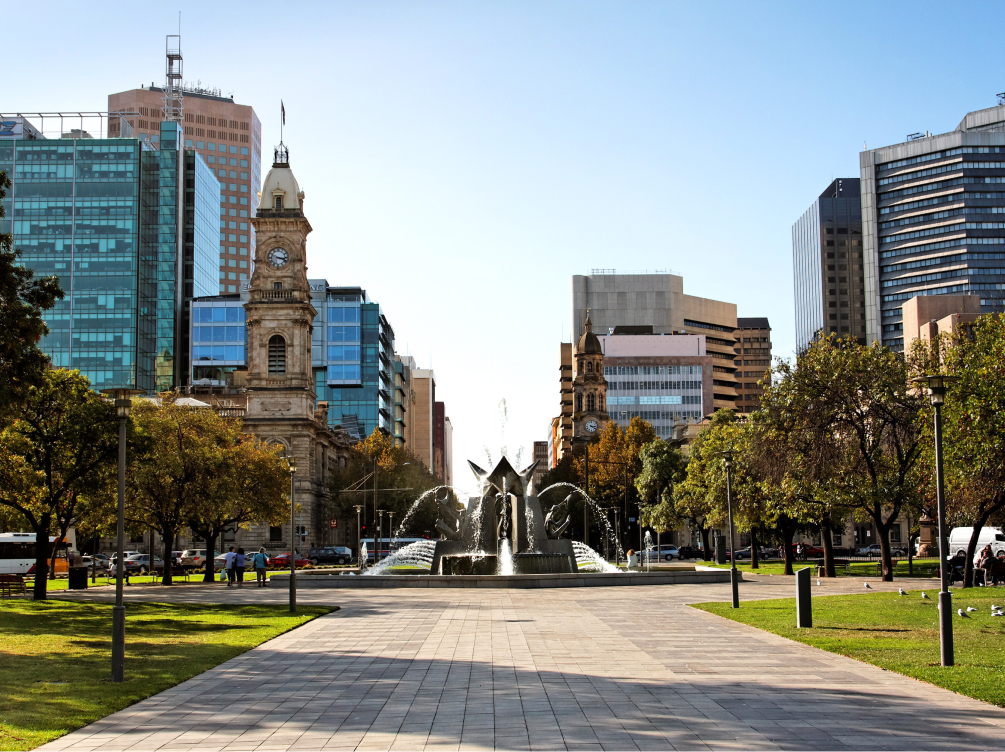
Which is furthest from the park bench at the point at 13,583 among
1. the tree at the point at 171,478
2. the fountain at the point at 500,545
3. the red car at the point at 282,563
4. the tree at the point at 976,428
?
the tree at the point at 976,428

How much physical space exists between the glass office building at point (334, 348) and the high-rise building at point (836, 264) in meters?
86.2

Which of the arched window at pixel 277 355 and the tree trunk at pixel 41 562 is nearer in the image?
the tree trunk at pixel 41 562

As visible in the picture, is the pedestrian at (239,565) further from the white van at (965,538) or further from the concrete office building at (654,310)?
the concrete office building at (654,310)

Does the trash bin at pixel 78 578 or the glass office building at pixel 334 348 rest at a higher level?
the glass office building at pixel 334 348

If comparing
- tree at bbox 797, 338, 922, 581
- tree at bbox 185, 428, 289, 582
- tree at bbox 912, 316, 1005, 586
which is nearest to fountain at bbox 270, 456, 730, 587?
tree at bbox 185, 428, 289, 582

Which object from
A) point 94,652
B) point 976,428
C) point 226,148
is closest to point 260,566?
point 94,652

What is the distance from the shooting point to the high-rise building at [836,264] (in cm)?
18525

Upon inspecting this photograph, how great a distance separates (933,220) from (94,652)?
15934 cm

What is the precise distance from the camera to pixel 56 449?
33.2 m

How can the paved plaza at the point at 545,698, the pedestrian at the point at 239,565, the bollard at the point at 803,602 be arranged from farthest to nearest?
the pedestrian at the point at 239,565, the bollard at the point at 803,602, the paved plaza at the point at 545,698

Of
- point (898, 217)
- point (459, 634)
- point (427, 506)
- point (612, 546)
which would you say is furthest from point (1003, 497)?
point (898, 217)

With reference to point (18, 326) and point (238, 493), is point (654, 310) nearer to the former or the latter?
point (238, 493)

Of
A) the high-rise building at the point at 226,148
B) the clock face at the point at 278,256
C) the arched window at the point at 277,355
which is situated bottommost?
the arched window at the point at 277,355

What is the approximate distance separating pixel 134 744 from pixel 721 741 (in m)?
6.15
